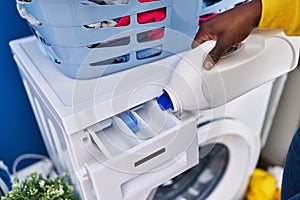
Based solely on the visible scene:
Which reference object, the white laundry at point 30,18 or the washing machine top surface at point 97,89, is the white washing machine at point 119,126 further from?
the white laundry at point 30,18

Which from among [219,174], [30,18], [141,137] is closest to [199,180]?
[219,174]

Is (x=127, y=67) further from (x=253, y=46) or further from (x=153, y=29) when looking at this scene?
(x=253, y=46)

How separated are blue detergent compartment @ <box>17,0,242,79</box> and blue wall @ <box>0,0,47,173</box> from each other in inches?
12.6

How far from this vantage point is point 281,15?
681 millimetres

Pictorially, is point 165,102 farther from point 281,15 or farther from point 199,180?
point 199,180

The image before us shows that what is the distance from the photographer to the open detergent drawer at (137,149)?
27.5 inches

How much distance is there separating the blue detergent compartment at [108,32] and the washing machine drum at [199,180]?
1.82ft

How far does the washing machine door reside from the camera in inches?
44.1

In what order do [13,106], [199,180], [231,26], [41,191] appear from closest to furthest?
[231,26], [41,191], [13,106], [199,180]

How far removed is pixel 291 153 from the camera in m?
0.72

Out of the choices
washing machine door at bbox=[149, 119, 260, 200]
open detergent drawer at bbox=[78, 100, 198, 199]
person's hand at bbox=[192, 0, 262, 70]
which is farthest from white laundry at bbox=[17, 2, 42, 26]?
washing machine door at bbox=[149, 119, 260, 200]

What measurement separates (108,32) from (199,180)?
0.78 meters

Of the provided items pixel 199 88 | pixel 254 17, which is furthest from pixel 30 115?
pixel 254 17

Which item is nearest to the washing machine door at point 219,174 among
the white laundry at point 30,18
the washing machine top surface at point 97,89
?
the washing machine top surface at point 97,89
